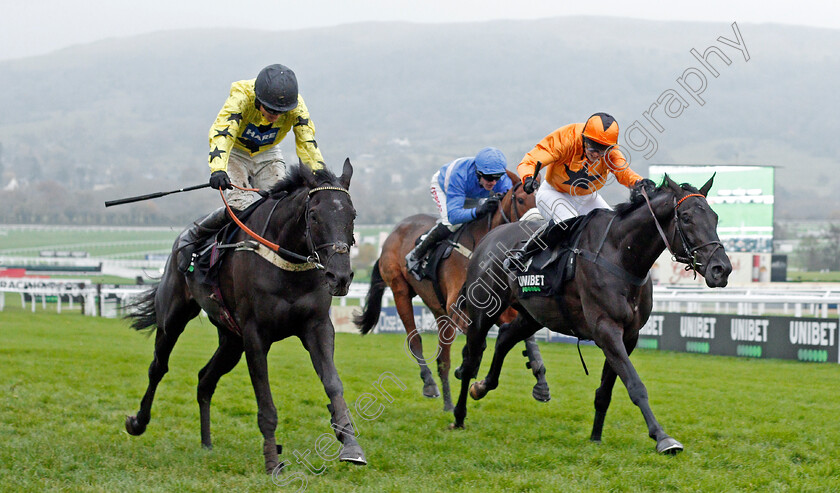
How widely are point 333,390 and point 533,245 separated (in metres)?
2.10

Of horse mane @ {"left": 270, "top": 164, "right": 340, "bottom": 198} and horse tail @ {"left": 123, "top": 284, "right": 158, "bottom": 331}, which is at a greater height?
horse mane @ {"left": 270, "top": 164, "right": 340, "bottom": 198}

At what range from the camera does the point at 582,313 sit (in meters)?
5.95

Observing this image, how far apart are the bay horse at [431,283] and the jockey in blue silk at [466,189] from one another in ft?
0.35

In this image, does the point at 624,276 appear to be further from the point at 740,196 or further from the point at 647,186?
the point at 740,196

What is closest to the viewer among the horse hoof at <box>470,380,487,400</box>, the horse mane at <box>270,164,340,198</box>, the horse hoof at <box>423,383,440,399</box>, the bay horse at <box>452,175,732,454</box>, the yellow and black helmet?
the horse mane at <box>270,164,340,198</box>

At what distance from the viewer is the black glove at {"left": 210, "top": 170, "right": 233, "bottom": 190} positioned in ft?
17.3

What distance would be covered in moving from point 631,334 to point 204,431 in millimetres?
2916

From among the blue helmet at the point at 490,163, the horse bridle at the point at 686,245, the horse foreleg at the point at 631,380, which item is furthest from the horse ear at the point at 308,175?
the blue helmet at the point at 490,163

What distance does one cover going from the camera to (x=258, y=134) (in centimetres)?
593

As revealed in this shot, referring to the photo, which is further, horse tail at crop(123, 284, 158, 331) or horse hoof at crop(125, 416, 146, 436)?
horse tail at crop(123, 284, 158, 331)

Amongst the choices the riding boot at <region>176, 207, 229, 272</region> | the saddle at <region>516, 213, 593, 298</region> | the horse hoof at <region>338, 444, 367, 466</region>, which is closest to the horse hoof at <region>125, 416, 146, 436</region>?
the riding boot at <region>176, 207, 229, 272</region>

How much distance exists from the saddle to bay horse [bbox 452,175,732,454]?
40mm

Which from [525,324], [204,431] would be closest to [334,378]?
[204,431]

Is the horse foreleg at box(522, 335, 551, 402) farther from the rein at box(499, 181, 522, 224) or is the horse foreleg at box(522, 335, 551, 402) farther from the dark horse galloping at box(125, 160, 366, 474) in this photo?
the dark horse galloping at box(125, 160, 366, 474)
